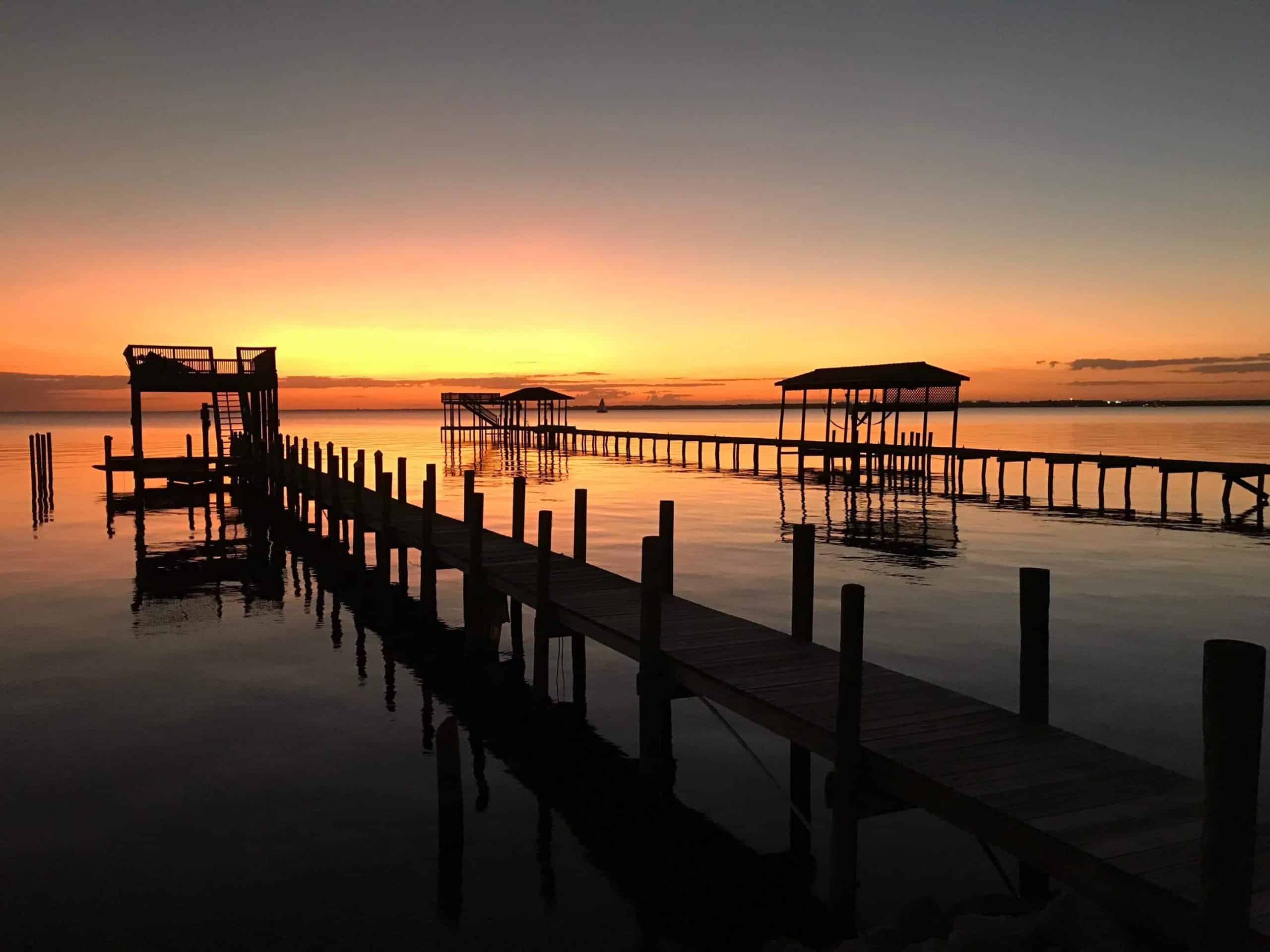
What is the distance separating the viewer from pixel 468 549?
1510cm

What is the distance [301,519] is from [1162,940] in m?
27.6

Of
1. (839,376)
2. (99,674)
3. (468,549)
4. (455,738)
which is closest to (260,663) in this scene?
(99,674)

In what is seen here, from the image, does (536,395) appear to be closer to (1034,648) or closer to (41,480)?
(41,480)

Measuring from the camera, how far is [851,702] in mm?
6270

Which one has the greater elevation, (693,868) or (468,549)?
(468,549)

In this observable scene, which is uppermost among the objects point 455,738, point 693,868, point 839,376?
point 839,376

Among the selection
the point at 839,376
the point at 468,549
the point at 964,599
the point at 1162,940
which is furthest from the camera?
the point at 839,376

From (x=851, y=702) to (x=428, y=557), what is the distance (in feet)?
35.5

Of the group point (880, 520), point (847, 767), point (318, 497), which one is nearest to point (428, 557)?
point (318, 497)

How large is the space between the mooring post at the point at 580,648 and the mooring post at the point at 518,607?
1.01 m

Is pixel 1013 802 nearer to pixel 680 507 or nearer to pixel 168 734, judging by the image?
pixel 168 734

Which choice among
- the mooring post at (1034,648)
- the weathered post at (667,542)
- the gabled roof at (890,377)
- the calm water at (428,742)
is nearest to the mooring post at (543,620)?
Result: the calm water at (428,742)

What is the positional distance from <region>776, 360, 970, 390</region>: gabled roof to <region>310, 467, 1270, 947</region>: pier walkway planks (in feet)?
102

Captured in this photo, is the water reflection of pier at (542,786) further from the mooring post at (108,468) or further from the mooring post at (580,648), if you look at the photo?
the mooring post at (108,468)
